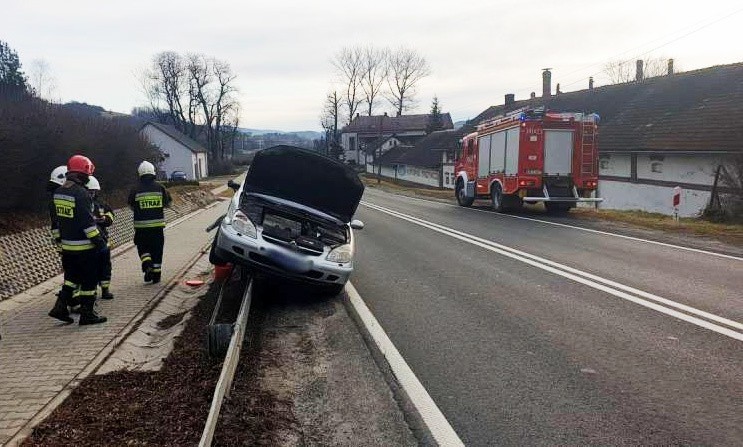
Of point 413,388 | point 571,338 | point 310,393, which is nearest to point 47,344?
point 310,393

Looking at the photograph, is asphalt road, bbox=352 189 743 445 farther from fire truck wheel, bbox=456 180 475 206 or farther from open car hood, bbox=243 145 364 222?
fire truck wheel, bbox=456 180 475 206

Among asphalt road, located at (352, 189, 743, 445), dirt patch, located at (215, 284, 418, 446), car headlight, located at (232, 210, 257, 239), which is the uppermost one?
car headlight, located at (232, 210, 257, 239)

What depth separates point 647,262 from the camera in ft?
32.1

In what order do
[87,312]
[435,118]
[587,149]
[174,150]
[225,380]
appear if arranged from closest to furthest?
[225,380] → [87,312] → [587,149] → [174,150] → [435,118]

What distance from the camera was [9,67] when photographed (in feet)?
154

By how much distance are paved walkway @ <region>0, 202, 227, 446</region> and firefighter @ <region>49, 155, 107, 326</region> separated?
0.23m

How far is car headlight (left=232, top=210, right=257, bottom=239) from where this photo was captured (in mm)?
7289

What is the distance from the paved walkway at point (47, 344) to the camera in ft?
14.5

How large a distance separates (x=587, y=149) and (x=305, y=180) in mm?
11962

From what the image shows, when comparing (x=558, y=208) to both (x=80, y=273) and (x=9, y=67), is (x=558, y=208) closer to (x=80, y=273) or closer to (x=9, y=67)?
(x=80, y=273)

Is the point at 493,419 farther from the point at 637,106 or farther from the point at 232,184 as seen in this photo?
the point at 637,106

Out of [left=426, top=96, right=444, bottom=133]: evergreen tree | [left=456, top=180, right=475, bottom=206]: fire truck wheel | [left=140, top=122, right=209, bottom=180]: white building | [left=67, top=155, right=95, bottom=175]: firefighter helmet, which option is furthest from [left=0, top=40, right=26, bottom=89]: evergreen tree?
[left=426, top=96, right=444, bottom=133]: evergreen tree

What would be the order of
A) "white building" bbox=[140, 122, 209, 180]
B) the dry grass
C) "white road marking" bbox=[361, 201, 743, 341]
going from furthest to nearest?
"white building" bbox=[140, 122, 209, 180]
the dry grass
"white road marking" bbox=[361, 201, 743, 341]

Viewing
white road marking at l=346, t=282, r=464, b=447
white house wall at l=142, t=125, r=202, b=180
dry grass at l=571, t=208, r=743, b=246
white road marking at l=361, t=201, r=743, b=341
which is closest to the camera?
white road marking at l=346, t=282, r=464, b=447
